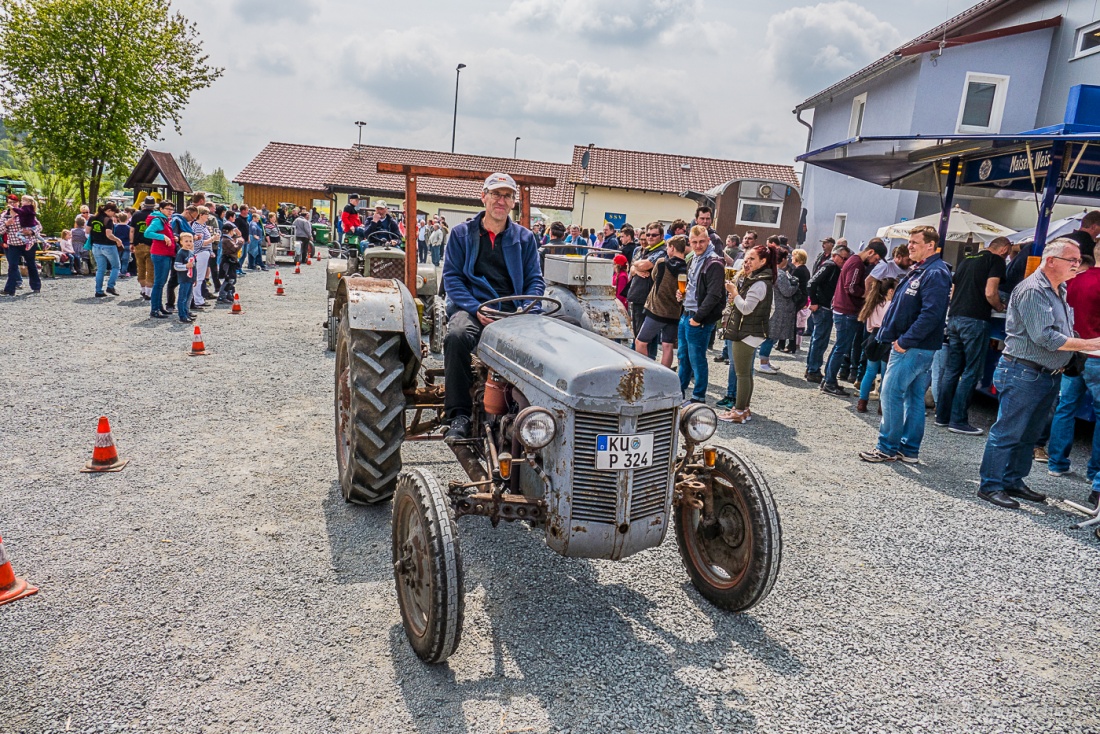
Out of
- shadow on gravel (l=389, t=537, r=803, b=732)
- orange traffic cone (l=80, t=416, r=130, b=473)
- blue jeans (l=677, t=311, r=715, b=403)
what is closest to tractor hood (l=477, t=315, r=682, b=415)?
shadow on gravel (l=389, t=537, r=803, b=732)

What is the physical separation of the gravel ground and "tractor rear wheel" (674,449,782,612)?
0.17 meters

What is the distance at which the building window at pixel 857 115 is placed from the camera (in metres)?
18.7

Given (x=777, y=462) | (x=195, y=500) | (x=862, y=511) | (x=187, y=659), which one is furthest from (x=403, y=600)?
(x=777, y=462)

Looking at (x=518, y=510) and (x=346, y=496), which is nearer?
(x=518, y=510)

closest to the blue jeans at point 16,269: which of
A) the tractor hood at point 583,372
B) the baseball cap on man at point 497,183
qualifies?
the baseball cap on man at point 497,183

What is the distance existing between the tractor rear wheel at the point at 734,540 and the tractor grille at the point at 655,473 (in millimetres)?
499

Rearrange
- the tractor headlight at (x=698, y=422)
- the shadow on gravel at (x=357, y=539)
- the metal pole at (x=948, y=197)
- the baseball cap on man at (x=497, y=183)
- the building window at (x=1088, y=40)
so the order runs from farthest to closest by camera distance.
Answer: the building window at (x=1088, y=40) → the metal pole at (x=948, y=197) → the baseball cap on man at (x=497, y=183) → the shadow on gravel at (x=357, y=539) → the tractor headlight at (x=698, y=422)

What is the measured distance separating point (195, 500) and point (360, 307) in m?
1.64

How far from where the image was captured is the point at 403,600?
320cm

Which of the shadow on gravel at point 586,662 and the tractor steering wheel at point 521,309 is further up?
the tractor steering wheel at point 521,309

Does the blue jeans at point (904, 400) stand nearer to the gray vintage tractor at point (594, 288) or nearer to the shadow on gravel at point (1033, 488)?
the shadow on gravel at point (1033, 488)

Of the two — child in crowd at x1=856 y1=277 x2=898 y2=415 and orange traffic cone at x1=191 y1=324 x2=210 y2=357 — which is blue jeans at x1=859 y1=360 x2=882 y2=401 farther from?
orange traffic cone at x1=191 y1=324 x2=210 y2=357

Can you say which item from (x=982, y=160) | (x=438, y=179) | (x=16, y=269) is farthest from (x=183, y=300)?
(x=438, y=179)

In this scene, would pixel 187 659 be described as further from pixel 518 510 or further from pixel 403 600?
pixel 518 510
